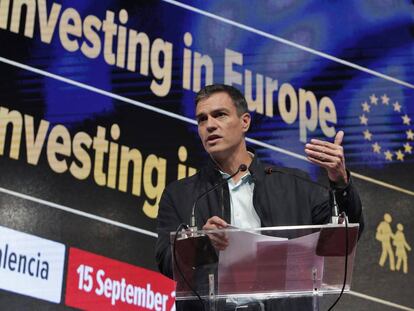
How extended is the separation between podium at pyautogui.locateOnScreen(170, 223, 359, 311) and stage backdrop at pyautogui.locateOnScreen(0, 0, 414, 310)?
1.82 metres

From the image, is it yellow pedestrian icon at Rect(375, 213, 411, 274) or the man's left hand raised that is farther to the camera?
yellow pedestrian icon at Rect(375, 213, 411, 274)

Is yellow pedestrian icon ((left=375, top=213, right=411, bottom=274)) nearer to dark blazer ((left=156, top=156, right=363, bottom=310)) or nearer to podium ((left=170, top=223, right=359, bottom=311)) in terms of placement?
dark blazer ((left=156, top=156, right=363, bottom=310))

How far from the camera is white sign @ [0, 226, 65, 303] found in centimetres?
395

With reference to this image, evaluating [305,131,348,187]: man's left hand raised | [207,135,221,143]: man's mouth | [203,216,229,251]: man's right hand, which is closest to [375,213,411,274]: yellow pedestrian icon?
[207,135,221,143]: man's mouth

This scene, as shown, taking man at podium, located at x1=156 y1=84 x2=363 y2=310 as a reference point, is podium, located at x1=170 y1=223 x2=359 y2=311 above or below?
below

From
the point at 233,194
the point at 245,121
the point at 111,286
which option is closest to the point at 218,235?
the point at 233,194

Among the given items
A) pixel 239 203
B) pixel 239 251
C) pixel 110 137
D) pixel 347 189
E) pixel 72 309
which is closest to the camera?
pixel 239 251

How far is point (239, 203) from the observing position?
274 cm

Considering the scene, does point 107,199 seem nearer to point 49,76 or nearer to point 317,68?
point 49,76

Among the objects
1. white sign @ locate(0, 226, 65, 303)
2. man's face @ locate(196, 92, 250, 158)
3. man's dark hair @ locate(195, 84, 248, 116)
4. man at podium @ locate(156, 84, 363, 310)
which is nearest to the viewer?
man at podium @ locate(156, 84, 363, 310)

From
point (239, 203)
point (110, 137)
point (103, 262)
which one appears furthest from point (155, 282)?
point (239, 203)

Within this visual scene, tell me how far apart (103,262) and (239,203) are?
1.51 metres

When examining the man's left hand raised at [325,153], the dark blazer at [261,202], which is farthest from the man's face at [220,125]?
the man's left hand raised at [325,153]

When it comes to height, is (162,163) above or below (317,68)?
below
